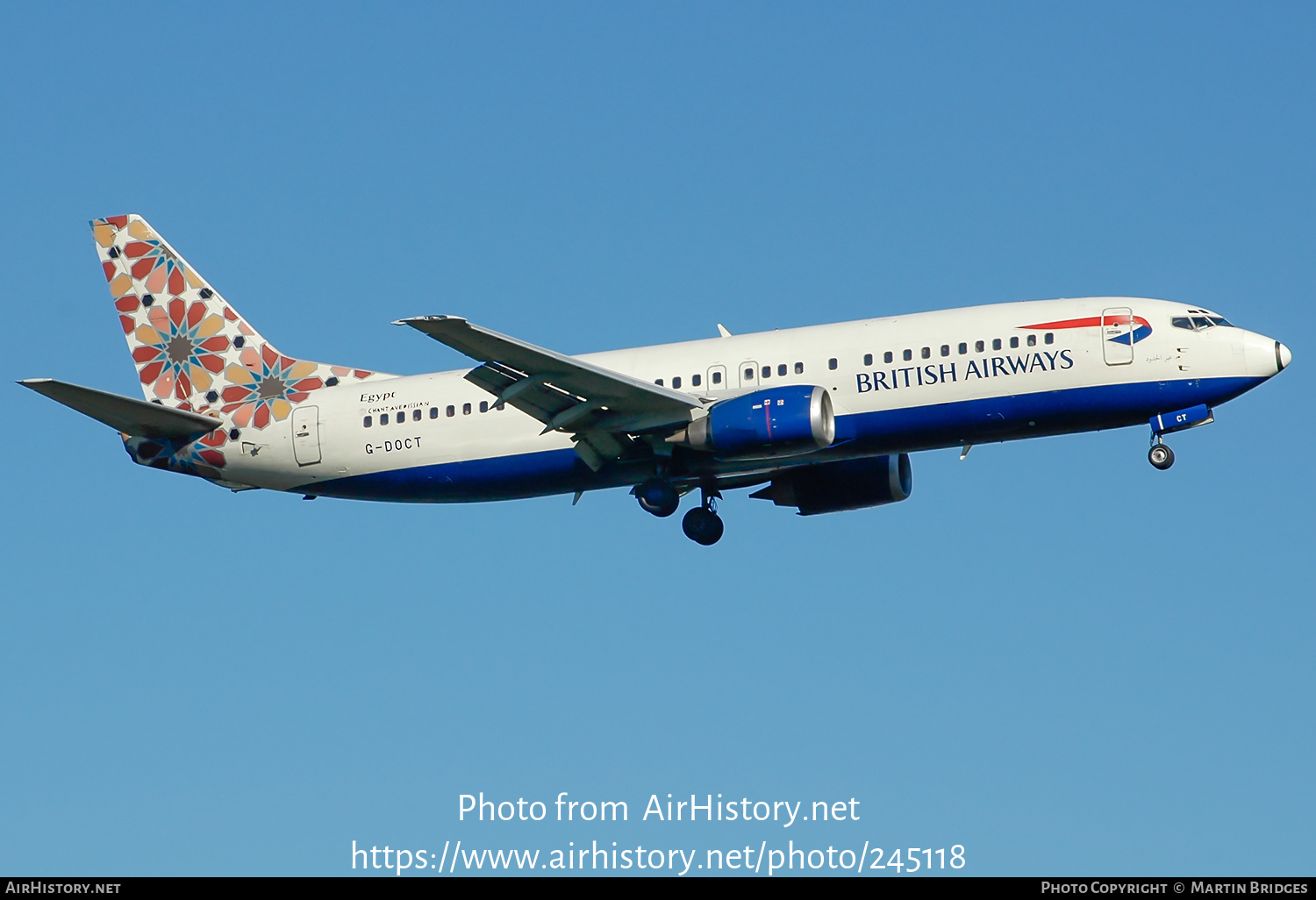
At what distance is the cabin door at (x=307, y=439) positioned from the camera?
1599 inches

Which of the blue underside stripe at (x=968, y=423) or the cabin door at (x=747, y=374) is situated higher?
the cabin door at (x=747, y=374)

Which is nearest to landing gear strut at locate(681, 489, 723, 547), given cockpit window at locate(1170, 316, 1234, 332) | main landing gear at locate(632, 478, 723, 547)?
main landing gear at locate(632, 478, 723, 547)

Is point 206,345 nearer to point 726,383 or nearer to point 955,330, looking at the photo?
point 726,383

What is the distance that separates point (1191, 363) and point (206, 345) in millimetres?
24390

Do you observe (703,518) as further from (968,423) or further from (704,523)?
(968,423)

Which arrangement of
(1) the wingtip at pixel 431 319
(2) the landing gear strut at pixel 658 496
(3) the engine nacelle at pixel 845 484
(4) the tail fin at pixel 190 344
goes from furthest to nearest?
(4) the tail fin at pixel 190 344 < (3) the engine nacelle at pixel 845 484 < (2) the landing gear strut at pixel 658 496 < (1) the wingtip at pixel 431 319

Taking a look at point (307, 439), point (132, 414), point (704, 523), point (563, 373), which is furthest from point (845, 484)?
point (132, 414)

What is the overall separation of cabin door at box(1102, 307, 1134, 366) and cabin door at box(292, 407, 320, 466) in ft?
61.1

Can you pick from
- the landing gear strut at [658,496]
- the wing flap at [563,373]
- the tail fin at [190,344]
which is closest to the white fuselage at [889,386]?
the landing gear strut at [658,496]

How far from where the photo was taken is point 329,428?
4059cm

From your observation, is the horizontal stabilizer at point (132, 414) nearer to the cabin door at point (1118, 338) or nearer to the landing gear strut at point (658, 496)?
the landing gear strut at point (658, 496)

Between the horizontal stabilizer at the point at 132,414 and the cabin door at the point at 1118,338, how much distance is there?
21.2 metres

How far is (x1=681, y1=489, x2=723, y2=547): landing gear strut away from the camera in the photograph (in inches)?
1597
